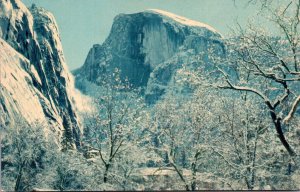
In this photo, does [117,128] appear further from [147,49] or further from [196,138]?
[147,49]

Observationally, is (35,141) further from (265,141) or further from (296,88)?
(296,88)

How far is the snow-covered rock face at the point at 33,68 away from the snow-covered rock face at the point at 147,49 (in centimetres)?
2813

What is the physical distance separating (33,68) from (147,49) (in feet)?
166

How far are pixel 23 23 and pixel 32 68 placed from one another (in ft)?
39.2

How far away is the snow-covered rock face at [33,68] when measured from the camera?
80.6 metres

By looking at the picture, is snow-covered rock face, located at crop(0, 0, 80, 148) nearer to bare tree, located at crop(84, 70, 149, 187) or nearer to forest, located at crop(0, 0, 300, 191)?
bare tree, located at crop(84, 70, 149, 187)

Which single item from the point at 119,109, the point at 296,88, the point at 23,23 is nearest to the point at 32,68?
the point at 23,23

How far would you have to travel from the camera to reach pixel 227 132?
759 inches

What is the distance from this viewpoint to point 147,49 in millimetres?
54688

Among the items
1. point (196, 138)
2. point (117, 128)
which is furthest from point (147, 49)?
point (196, 138)

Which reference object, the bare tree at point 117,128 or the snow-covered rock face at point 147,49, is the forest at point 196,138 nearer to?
the bare tree at point 117,128

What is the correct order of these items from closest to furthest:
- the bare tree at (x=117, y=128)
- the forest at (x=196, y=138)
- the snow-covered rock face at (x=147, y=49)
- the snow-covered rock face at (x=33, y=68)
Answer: the forest at (x=196, y=138), the bare tree at (x=117, y=128), the snow-covered rock face at (x=147, y=49), the snow-covered rock face at (x=33, y=68)

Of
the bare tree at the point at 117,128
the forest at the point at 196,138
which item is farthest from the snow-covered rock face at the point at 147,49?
the forest at the point at 196,138

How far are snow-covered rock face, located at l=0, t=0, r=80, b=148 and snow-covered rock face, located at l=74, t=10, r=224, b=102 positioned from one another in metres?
28.1
